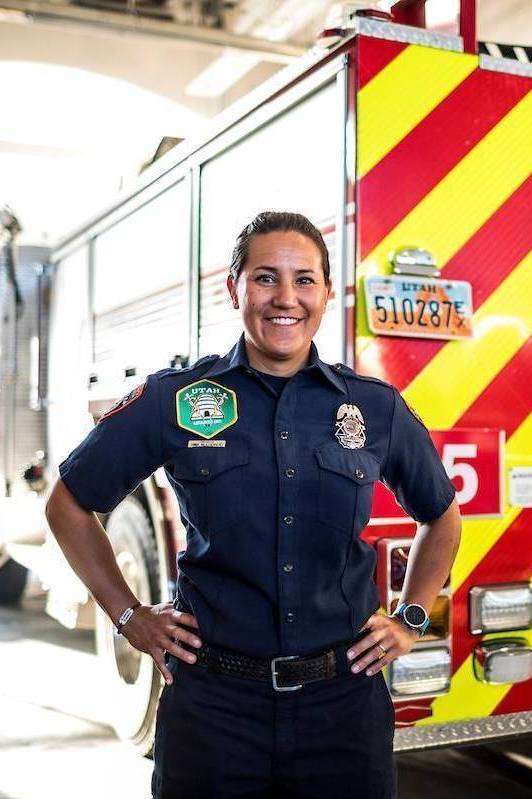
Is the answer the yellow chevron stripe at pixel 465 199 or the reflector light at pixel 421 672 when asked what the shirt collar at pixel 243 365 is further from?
the reflector light at pixel 421 672

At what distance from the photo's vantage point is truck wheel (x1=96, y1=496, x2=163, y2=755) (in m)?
3.89

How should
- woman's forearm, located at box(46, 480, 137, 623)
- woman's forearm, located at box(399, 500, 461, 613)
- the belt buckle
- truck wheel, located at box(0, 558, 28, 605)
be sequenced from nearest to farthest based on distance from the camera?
the belt buckle → woman's forearm, located at box(46, 480, 137, 623) → woman's forearm, located at box(399, 500, 461, 613) → truck wheel, located at box(0, 558, 28, 605)

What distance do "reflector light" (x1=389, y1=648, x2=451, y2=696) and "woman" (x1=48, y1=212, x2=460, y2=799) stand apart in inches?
27.4

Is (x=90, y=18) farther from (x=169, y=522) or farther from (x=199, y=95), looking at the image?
(x=169, y=522)

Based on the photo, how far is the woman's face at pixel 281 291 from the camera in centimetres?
189

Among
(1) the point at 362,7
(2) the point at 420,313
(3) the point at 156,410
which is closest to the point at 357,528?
(3) the point at 156,410

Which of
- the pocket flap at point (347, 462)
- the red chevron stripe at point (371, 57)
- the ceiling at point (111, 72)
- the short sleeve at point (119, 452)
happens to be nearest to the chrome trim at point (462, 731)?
the pocket flap at point (347, 462)

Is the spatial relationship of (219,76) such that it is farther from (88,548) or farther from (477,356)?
(88,548)

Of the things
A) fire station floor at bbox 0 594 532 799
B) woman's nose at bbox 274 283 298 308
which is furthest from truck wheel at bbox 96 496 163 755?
woman's nose at bbox 274 283 298 308

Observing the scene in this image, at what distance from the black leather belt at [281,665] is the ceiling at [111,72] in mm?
4841

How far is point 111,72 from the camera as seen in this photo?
9641 millimetres

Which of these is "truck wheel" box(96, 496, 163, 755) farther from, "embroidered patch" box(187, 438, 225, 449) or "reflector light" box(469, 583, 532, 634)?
"embroidered patch" box(187, 438, 225, 449)

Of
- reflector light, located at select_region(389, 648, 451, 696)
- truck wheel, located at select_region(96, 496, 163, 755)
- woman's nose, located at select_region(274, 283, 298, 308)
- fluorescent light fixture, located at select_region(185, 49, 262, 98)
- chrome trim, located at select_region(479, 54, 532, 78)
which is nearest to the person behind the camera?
woman's nose, located at select_region(274, 283, 298, 308)

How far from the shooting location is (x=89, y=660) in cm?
584
